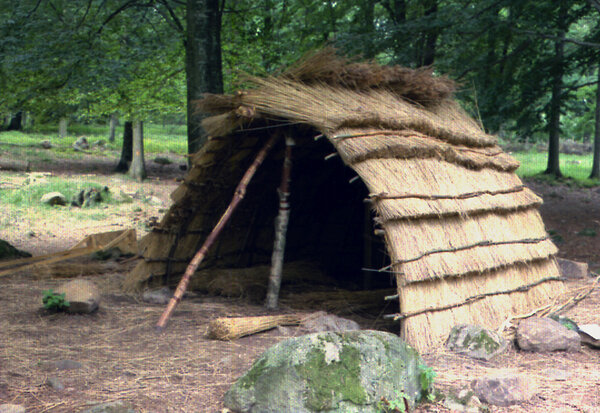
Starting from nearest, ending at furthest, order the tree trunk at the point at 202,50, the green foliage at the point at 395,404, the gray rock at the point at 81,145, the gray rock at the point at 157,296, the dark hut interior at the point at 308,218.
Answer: the green foliage at the point at 395,404 → the gray rock at the point at 157,296 → the dark hut interior at the point at 308,218 → the tree trunk at the point at 202,50 → the gray rock at the point at 81,145

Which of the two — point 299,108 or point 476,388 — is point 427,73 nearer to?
point 299,108

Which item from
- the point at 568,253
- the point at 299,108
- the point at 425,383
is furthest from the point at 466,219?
the point at 568,253

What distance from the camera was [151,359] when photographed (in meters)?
4.44

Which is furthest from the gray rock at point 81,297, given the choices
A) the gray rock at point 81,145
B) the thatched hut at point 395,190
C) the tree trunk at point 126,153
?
the gray rock at point 81,145

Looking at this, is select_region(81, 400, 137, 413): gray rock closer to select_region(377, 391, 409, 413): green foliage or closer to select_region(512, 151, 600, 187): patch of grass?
select_region(377, 391, 409, 413): green foliage

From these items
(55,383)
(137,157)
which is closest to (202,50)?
(55,383)

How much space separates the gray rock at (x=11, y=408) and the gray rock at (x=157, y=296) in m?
2.83

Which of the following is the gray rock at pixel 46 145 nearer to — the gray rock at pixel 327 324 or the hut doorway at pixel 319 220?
the hut doorway at pixel 319 220

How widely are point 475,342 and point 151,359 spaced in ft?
8.11

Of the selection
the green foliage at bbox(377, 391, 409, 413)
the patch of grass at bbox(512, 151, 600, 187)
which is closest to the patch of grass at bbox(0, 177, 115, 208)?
the green foliage at bbox(377, 391, 409, 413)

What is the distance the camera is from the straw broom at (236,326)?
4895 millimetres

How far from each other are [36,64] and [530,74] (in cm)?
811

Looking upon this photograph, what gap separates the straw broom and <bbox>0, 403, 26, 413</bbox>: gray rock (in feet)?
5.75

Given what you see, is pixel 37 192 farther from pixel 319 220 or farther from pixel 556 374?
pixel 556 374
